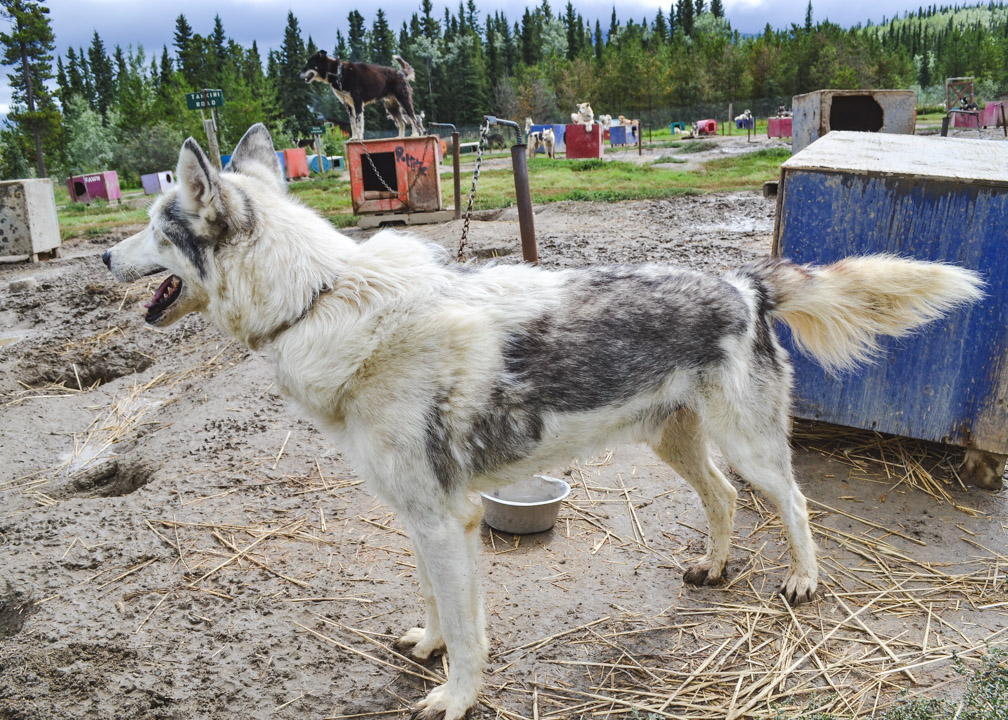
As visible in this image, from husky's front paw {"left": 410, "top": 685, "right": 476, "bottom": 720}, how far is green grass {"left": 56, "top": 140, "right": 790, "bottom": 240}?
988 centimetres

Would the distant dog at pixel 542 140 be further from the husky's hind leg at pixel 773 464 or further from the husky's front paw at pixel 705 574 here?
the husky's hind leg at pixel 773 464

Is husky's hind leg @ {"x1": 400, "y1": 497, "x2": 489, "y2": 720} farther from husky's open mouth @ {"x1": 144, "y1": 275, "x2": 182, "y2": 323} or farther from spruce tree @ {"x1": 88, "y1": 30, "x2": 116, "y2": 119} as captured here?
spruce tree @ {"x1": 88, "y1": 30, "x2": 116, "y2": 119}

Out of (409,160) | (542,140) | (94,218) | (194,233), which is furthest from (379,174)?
(542,140)

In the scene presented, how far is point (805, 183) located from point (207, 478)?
4.06 metres

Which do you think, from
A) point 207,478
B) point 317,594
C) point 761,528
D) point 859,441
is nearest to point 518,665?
point 317,594

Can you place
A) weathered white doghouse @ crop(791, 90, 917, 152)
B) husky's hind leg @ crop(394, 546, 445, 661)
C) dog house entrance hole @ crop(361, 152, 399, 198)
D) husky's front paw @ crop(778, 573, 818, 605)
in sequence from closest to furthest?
husky's hind leg @ crop(394, 546, 445, 661), husky's front paw @ crop(778, 573, 818, 605), weathered white doghouse @ crop(791, 90, 917, 152), dog house entrance hole @ crop(361, 152, 399, 198)

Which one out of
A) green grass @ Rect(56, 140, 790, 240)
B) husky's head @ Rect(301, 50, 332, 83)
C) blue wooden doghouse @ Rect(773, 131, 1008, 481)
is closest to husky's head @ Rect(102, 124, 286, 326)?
blue wooden doghouse @ Rect(773, 131, 1008, 481)

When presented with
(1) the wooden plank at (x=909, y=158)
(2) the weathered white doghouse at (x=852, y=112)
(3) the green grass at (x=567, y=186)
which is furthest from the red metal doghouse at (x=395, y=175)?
(1) the wooden plank at (x=909, y=158)

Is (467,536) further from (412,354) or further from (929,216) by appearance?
(929,216)

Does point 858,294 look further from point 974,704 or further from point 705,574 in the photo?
point 974,704

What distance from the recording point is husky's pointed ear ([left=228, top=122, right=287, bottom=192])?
9.39 feet

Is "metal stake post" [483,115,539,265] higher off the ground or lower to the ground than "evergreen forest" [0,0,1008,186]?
lower

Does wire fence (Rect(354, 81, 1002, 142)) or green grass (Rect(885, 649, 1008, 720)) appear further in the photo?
wire fence (Rect(354, 81, 1002, 142))

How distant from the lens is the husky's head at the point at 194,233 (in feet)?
8.00
